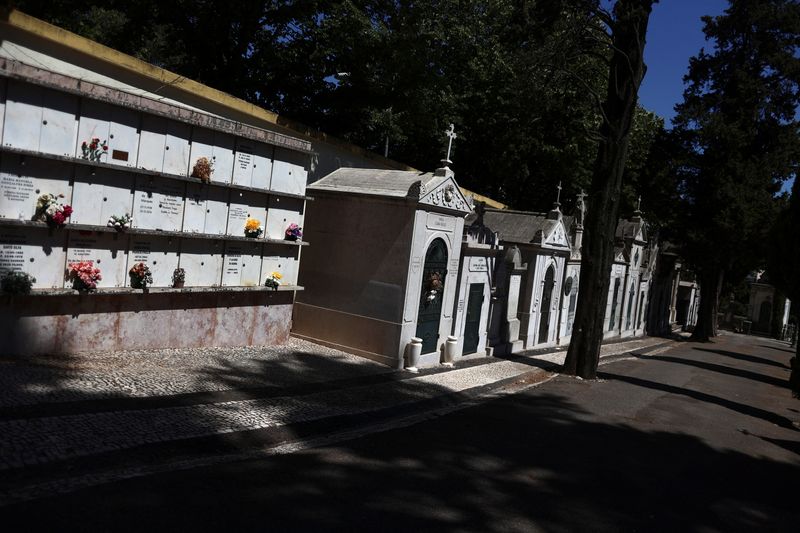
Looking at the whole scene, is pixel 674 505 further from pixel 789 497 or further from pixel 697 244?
pixel 697 244

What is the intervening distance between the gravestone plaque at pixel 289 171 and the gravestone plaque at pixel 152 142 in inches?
92.8

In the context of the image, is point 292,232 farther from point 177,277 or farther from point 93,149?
point 93,149

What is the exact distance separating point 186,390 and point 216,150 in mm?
4050

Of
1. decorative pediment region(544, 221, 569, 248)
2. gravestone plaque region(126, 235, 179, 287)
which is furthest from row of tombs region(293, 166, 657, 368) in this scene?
gravestone plaque region(126, 235, 179, 287)

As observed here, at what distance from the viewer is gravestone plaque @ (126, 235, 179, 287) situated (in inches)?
366

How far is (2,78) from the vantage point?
7.49m

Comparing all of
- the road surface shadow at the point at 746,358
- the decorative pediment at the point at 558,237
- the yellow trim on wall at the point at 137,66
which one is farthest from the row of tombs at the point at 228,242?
the road surface shadow at the point at 746,358

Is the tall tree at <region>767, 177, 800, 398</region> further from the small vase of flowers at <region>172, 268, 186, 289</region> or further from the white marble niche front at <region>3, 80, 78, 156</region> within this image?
the white marble niche front at <region>3, 80, 78, 156</region>

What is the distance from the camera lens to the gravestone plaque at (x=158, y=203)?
30.4ft

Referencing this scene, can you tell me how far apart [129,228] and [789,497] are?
30.0ft

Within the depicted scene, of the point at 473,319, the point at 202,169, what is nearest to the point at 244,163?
the point at 202,169

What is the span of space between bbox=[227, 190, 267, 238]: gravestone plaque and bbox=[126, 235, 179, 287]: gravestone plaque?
1.17 m

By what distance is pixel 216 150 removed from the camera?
10.3 m

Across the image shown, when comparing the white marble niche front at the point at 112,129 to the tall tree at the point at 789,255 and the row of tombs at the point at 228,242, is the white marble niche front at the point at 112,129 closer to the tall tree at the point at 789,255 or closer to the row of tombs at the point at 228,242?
the row of tombs at the point at 228,242
